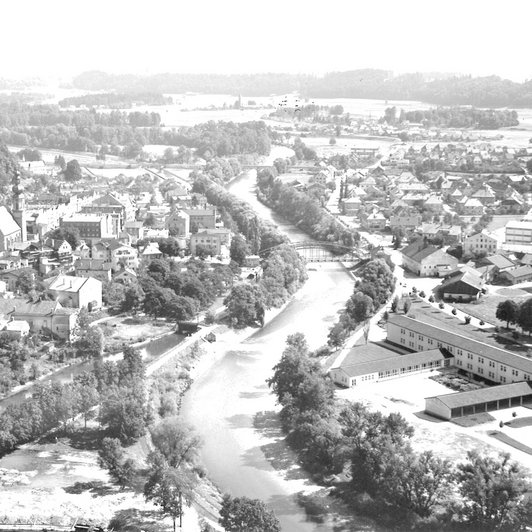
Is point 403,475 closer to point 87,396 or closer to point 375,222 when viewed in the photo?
point 87,396

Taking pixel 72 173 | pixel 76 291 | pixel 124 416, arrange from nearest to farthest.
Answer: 1. pixel 124 416
2. pixel 76 291
3. pixel 72 173

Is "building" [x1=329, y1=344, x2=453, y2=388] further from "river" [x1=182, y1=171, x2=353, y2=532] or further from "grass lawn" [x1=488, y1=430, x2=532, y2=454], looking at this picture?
"grass lawn" [x1=488, y1=430, x2=532, y2=454]

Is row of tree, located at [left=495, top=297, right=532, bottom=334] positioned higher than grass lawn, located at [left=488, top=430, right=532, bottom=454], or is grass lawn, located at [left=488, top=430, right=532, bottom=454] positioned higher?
row of tree, located at [left=495, top=297, right=532, bottom=334]

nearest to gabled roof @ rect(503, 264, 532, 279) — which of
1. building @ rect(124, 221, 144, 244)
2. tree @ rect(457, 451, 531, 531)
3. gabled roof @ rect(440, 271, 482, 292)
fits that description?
gabled roof @ rect(440, 271, 482, 292)

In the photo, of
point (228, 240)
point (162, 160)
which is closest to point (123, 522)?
point (228, 240)

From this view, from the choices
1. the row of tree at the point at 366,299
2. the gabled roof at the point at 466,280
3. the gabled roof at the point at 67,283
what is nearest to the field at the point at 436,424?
the row of tree at the point at 366,299

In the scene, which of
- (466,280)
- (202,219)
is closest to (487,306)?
(466,280)

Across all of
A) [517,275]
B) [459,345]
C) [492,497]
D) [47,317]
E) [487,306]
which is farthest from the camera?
[517,275]
